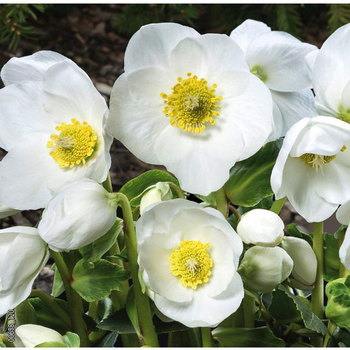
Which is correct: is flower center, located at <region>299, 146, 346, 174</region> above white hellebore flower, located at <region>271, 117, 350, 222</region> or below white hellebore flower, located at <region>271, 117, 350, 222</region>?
above

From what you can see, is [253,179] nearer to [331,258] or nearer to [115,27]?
[331,258]

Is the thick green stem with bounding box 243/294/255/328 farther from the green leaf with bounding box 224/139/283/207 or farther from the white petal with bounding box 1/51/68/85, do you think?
the white petal with bounding box 1/51/68/85

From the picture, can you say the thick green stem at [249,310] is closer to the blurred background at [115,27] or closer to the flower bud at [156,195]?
the flower bud at [156,195]

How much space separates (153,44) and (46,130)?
0.29ft

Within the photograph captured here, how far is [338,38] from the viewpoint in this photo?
38 cm

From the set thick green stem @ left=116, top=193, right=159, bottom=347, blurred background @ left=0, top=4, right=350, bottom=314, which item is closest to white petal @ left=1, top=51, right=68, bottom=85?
thick green stem @ left=116, top=193, right=159, bottom=347

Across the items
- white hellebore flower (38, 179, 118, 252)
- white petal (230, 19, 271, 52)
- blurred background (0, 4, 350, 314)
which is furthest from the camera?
blurred background (0, 4, 350, 314)

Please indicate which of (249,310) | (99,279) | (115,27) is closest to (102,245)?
(99,279)

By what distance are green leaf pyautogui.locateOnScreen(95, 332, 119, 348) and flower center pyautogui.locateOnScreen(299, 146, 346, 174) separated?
181 millimetres

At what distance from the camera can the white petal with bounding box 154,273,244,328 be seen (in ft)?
1.09

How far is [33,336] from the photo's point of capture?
36 centimetres

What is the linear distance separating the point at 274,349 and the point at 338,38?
19 centimetres

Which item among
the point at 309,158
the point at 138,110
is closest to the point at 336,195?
the point at 309,158

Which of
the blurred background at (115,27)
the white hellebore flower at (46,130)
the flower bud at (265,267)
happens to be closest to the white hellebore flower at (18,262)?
the white hellebore flower at (46,130)
